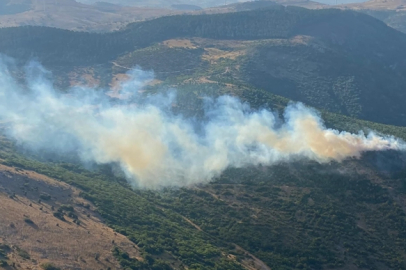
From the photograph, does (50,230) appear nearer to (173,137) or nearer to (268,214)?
(268,214)

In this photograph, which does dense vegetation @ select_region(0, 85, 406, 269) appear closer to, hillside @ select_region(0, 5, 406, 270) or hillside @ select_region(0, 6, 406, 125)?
hillside @ select_region(0, 5, 406, 270)

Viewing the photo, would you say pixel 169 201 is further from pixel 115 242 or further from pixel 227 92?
pixel 227 92

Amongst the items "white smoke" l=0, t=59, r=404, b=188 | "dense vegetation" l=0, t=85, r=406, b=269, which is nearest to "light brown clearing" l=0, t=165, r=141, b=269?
"dense vegetation" l=0, t=85, r=406, b=269

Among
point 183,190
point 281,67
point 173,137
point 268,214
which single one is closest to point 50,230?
point 183,190

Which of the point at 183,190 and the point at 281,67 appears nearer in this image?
the point at 183,190

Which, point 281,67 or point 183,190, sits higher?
point 281,67

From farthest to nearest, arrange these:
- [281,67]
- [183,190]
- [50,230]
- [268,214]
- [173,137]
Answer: [281,67] < [173,137] < [183,190] < [268,214] < [50,230]

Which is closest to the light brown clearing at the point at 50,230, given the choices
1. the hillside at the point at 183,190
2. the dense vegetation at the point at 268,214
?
the hillside at the point at 183,190

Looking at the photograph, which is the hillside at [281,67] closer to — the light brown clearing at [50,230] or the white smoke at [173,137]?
the white smoke at [173,137]

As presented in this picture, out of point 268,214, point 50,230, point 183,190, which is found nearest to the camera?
point 50,230
